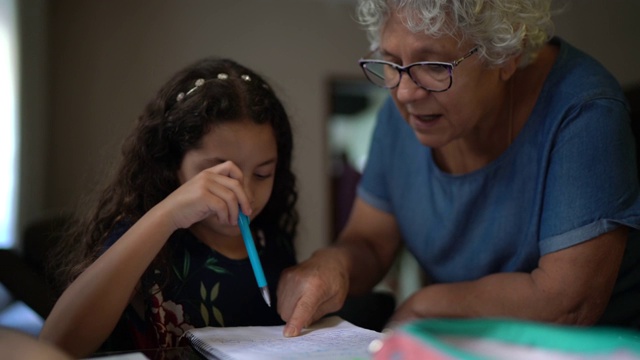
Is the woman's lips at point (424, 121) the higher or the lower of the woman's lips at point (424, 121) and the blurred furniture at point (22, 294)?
the higher

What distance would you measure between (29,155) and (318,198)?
212cm

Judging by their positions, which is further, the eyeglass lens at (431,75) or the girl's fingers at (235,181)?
the eyeglass lens at (431,75)

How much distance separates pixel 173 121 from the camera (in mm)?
1042

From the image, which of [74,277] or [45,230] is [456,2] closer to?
[74,277]

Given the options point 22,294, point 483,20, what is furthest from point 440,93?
point 22,294

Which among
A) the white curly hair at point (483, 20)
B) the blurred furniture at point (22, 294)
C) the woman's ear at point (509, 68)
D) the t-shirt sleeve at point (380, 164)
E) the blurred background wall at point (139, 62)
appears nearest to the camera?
the blurred furniture at point (22, 294)

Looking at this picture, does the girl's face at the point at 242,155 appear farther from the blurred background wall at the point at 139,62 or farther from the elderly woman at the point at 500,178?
the blurred background wall at the point at 139,62

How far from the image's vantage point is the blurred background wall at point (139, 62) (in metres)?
3.45

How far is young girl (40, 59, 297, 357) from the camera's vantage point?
0.84m

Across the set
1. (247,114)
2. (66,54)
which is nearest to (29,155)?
(66,54)

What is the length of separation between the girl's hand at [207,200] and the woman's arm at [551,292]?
37cm

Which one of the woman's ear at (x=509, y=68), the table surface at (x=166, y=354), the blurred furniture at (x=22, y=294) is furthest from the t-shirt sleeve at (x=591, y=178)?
the blurred furniture at (x=22, y=294)

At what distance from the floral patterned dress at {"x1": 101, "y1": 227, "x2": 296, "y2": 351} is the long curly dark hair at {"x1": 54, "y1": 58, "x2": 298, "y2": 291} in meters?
0.06

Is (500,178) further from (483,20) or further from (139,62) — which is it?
(139,62)
